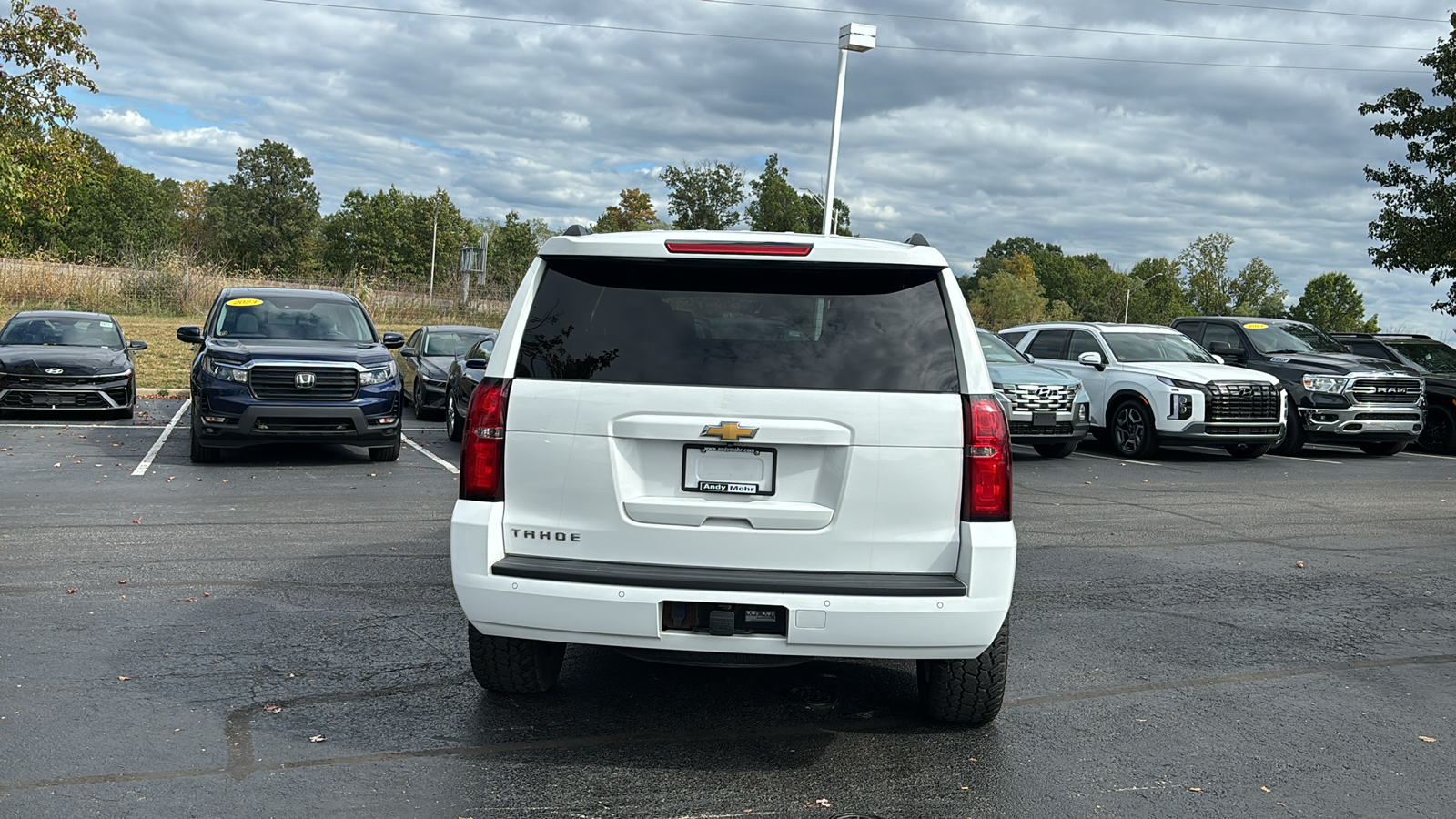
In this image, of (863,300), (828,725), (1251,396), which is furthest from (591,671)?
(1251,396)

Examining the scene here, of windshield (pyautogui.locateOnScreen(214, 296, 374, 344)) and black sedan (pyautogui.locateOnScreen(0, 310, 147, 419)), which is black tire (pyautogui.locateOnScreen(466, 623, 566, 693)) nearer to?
windshield (pyautogui.locateOnScreen(214, 296, 374, 344))

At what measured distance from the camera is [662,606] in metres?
4.08

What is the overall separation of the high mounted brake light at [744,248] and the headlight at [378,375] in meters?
9.22

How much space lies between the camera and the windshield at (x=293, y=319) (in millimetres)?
13523

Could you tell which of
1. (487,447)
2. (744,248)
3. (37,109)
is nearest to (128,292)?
(37,109)

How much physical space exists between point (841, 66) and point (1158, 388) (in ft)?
28.7

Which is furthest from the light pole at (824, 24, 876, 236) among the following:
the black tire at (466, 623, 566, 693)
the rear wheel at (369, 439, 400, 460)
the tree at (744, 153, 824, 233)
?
the tree at (744, 153, 824, 233)

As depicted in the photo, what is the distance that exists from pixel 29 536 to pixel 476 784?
578 centimetres

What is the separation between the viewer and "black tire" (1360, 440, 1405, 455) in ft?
59.5

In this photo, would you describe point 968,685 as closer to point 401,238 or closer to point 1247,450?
point 1247,450

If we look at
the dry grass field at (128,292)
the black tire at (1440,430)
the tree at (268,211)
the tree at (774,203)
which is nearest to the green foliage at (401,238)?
the tree at (268,211)

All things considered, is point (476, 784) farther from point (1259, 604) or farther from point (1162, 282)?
point (1162, 282)

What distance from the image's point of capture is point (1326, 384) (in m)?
17.0

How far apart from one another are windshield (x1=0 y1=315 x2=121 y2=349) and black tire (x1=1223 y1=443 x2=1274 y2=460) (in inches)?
635
